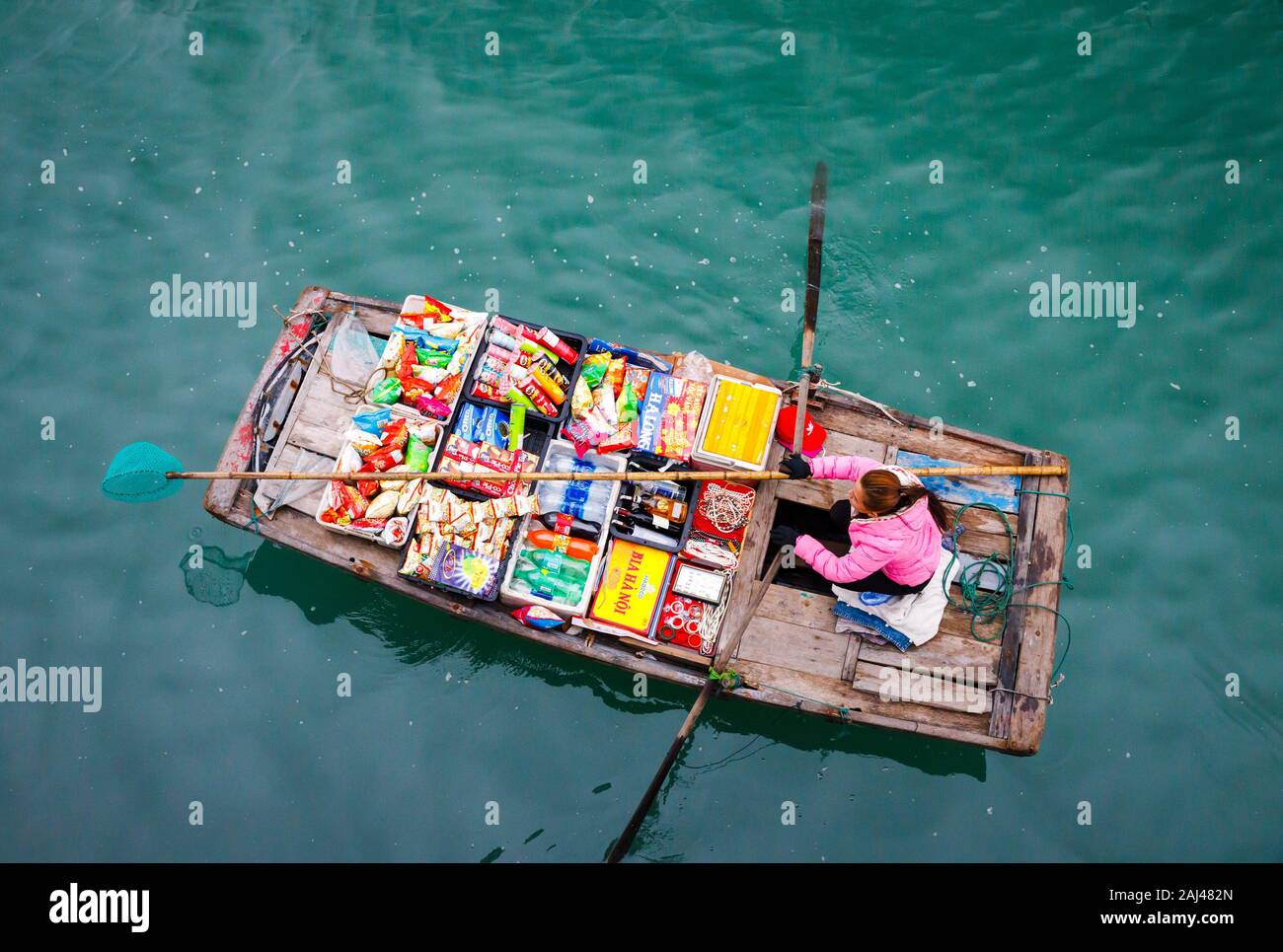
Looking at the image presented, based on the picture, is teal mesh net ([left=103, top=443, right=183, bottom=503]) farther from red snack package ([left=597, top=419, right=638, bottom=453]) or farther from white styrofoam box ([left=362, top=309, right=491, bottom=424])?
red snack package ([left=597, top=419, right=638, bottom=453])

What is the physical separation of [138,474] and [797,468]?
456cm

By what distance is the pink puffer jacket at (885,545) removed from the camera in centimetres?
543

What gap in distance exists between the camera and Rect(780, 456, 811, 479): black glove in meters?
5.84

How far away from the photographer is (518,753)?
23.2 ft

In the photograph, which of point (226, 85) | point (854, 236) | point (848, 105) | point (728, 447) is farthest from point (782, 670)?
point (226, 85)

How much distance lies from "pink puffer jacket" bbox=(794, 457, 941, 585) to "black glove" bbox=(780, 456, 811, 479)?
57 millimetres

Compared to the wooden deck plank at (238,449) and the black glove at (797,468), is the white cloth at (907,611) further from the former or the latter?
the wooden deck plank at (238,449)

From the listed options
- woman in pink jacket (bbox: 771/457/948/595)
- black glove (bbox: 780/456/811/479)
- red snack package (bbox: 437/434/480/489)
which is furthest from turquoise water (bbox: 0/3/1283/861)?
black glove (bbox: 780/456/811/479)

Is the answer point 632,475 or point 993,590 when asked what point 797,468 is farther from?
point 993,590

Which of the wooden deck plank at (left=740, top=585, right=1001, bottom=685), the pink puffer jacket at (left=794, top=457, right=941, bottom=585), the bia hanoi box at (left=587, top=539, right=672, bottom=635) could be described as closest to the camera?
the pink puffer jacket at (left=794, top=457, right=941, bottom=585)

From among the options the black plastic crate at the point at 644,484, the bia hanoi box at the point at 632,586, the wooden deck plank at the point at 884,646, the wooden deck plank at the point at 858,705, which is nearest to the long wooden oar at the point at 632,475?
the black plastic crate at the point at 644,484

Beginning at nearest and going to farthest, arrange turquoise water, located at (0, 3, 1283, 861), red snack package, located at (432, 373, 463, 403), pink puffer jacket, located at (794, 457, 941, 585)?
pink puffer jacket, located at (794, 457, 941, 585) → red snack package, located at (432, 373, 463, 403) → turquoise water, located at (0, 3, 1283, 861)

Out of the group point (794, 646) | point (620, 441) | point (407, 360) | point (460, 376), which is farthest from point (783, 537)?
point (407, 360)

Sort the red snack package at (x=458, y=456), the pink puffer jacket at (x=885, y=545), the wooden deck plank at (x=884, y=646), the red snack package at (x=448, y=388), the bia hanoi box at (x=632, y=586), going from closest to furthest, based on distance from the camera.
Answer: the pink puffer jacket at (x=885, y=545)
the wooden deck plank at (x=884, y=646)
the bia hanoi box at (x=632, y=586)
the red snack package at (x=458, y=456)
the red snack package at (x=448, y=388)
